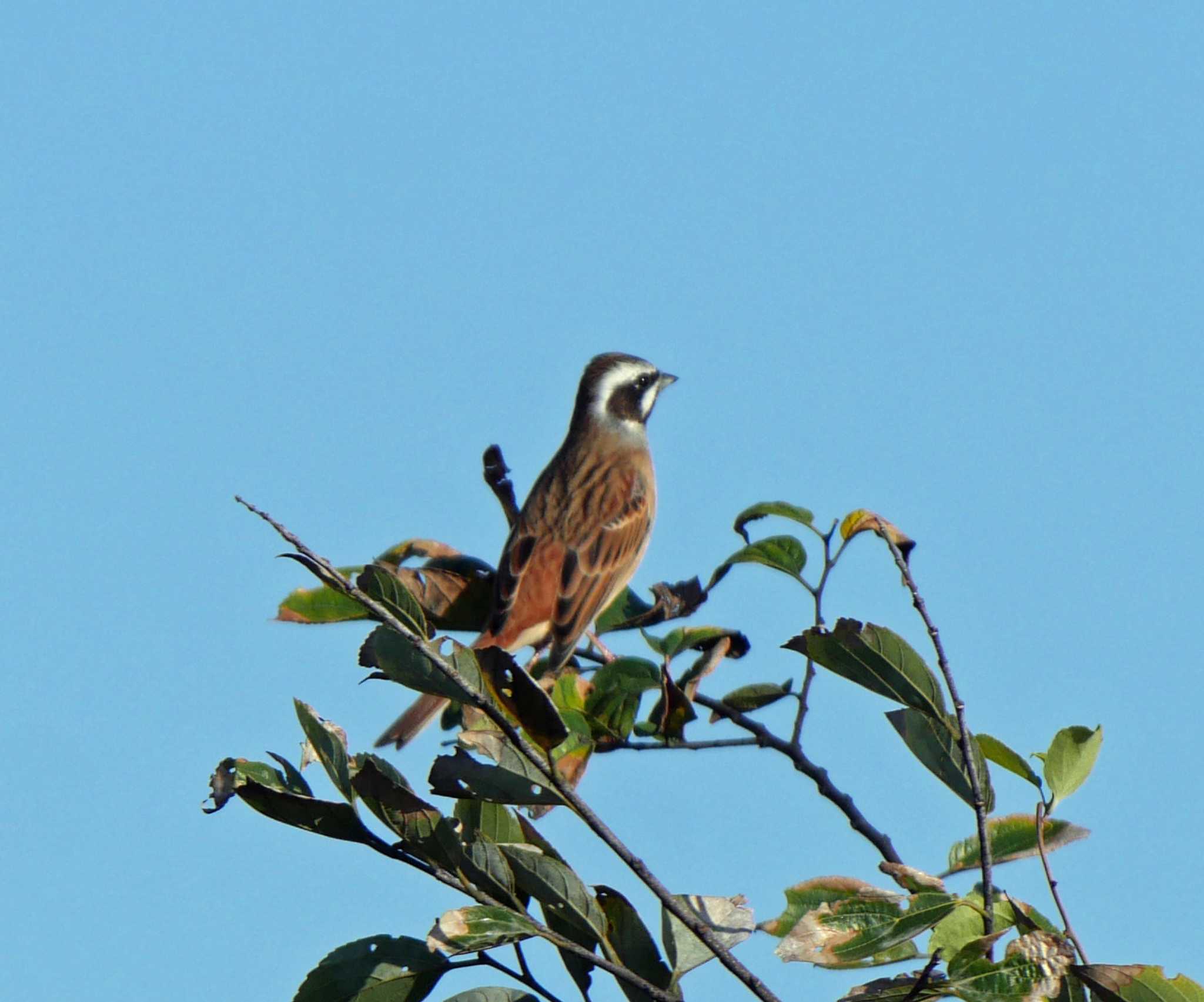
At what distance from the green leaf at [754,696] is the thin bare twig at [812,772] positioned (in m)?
0.01

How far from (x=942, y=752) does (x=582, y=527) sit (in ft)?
19.2

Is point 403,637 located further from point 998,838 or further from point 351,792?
point 998,838

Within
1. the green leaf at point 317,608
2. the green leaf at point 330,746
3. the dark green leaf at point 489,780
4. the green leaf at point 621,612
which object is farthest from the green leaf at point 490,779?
the green leaf at point 621,612

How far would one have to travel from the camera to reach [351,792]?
266cm

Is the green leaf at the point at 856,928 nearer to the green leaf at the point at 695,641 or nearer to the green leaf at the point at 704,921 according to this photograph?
the green leaf at the point at 704,921

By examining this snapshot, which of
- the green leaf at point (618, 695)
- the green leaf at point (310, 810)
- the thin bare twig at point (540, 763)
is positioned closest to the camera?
the thin bare twig at point (540, 763)

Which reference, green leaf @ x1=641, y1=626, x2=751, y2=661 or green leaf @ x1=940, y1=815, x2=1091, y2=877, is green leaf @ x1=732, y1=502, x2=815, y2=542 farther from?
green leaf @ x1=940, y1=815, x2=1091, y2=877

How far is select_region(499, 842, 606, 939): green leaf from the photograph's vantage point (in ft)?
8.73

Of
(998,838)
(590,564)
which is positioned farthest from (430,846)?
(590,564)

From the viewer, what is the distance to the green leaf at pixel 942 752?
2785mm

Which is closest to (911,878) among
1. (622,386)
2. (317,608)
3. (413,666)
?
(413,666)

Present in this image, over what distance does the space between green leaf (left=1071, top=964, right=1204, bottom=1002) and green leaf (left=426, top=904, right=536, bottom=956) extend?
2.85 feet

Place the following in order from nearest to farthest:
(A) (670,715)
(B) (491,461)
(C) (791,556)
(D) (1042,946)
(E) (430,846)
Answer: (D) (1042,946) < (E) (430,846) < (A) (670,715) < (C) (791,556) < (B) (491,461)

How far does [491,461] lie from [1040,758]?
9.34 feet
